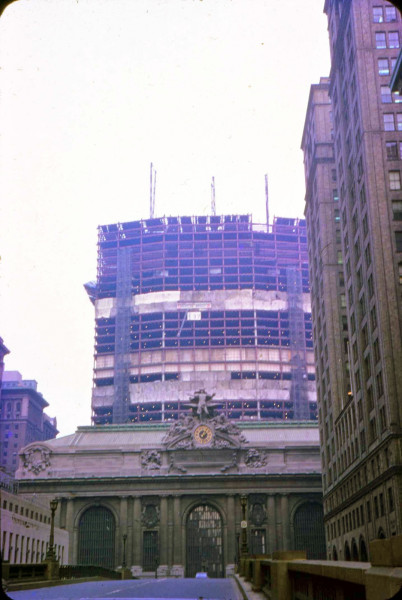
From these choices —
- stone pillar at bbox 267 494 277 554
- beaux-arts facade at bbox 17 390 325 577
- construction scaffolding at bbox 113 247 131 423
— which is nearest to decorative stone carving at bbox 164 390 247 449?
beaux-arts facade at bbox 17 390 325 577

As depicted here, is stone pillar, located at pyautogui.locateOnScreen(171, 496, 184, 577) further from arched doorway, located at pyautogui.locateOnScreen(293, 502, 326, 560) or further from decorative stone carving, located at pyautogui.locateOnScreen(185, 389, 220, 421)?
arched doorway, located at pyautogui.locateOnScreen(293, 502, 326, 560)

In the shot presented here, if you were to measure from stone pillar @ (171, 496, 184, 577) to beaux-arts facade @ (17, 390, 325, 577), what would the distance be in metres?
0.13

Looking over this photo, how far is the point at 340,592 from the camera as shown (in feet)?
34.8

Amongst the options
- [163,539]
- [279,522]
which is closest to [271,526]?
[279,522]

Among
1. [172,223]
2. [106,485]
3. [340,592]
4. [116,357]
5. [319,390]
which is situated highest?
[172,223]

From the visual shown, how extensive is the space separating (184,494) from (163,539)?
244 inches

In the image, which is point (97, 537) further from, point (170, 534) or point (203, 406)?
point (203, 406)

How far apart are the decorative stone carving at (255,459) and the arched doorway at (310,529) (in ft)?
24.7

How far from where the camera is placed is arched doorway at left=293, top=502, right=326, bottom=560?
95.3m

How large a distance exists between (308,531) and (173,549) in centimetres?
1755

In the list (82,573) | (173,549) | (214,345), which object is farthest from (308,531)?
(214,345)

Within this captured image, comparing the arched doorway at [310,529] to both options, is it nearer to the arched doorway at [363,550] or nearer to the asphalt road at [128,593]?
the arched doorway at [363,550]

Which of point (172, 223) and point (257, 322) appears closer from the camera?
point (257, 322)

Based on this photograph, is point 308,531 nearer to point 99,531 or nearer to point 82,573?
point 99,531
